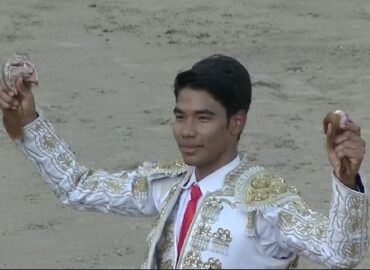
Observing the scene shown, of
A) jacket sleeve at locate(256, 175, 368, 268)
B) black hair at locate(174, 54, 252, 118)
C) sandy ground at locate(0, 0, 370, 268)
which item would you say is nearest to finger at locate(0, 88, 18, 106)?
black hair at locate(174, 54, 252, 118)

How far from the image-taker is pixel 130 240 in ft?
21.0

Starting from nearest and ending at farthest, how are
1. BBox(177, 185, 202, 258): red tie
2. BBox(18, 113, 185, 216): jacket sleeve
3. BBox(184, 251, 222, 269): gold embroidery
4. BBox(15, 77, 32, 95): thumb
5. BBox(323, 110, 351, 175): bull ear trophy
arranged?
BBox(323, 110, 351, 175): bull ear trophy < BBox(184, 251, 222, 269): gold embroidery < BBox(177, 185, 202, 258): red tie < BBox(15, 77, 32, 95): thumb < BBox(18, 113, 185, 216): jacket sleeve

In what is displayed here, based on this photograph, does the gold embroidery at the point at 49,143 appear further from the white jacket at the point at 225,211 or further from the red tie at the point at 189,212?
the red tie at the point at 189,212

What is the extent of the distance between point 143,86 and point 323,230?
16.9ft

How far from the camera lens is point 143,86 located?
8828mm

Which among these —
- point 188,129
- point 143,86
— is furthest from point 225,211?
point 143,86

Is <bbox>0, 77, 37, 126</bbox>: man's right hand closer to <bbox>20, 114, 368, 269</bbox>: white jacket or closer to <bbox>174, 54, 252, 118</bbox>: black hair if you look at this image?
<bbox>20, 114, 368, 269</bbox>: white jacket

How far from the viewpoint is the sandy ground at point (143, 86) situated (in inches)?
260

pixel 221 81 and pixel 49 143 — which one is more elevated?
pixel 221 81

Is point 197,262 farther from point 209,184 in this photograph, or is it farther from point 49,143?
point 49,143

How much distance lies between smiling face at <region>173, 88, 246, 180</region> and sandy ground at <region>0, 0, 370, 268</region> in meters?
1.99

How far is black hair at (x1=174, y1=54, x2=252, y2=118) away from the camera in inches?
154

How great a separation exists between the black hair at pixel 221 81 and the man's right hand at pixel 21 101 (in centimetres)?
46

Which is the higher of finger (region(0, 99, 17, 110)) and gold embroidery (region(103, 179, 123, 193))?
finger (region(0, 99, 17, 110))
